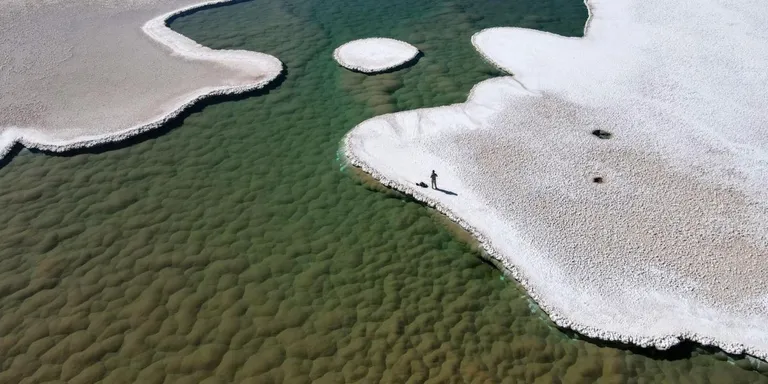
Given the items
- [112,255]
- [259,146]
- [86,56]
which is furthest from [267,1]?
[112,255]

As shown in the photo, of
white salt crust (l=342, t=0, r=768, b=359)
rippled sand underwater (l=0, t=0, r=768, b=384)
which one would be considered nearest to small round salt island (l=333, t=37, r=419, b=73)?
rippled sand underwater (l=0, t=0, r=768, b=384)

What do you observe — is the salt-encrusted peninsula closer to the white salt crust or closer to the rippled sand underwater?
the rippled sand underwater

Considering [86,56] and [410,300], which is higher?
[86,56]

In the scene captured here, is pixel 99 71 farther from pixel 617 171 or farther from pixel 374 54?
pixel 617 171

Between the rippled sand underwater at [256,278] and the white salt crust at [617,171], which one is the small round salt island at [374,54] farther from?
the white salt crust at [617,171]

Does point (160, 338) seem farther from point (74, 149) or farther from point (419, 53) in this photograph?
point (419, 53)

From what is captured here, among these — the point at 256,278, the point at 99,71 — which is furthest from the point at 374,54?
the point at 256,278

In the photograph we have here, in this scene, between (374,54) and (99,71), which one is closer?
(99,71)
